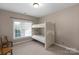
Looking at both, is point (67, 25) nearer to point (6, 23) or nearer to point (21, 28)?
point (21, 28)

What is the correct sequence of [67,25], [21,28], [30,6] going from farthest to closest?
[21,28]
[67,25]
[30,6]

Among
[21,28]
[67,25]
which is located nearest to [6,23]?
[21,28]

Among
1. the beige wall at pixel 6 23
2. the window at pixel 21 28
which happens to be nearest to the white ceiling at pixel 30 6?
the beige wall at pixel 6 23

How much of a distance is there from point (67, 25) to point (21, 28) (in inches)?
85.1

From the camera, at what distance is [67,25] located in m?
2.42

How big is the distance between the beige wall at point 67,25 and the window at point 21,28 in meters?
1.33

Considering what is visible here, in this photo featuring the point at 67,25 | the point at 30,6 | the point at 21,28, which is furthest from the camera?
the point at 21,28

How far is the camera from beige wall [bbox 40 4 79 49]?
216cm

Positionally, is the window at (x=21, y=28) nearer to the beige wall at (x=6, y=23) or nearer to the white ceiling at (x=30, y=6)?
the beige wall at (x=6, y=23)

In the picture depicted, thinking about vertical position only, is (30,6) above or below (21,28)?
above

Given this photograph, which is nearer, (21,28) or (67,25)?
(67,25)

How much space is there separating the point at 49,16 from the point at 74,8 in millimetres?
1101

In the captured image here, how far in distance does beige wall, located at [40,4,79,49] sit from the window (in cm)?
133

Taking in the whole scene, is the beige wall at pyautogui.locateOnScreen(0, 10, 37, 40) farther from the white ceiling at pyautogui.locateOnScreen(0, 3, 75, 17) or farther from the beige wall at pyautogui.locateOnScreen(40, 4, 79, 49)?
the beige wall at pyautogui.locateOnScreen(40, 4, 79, 49)
